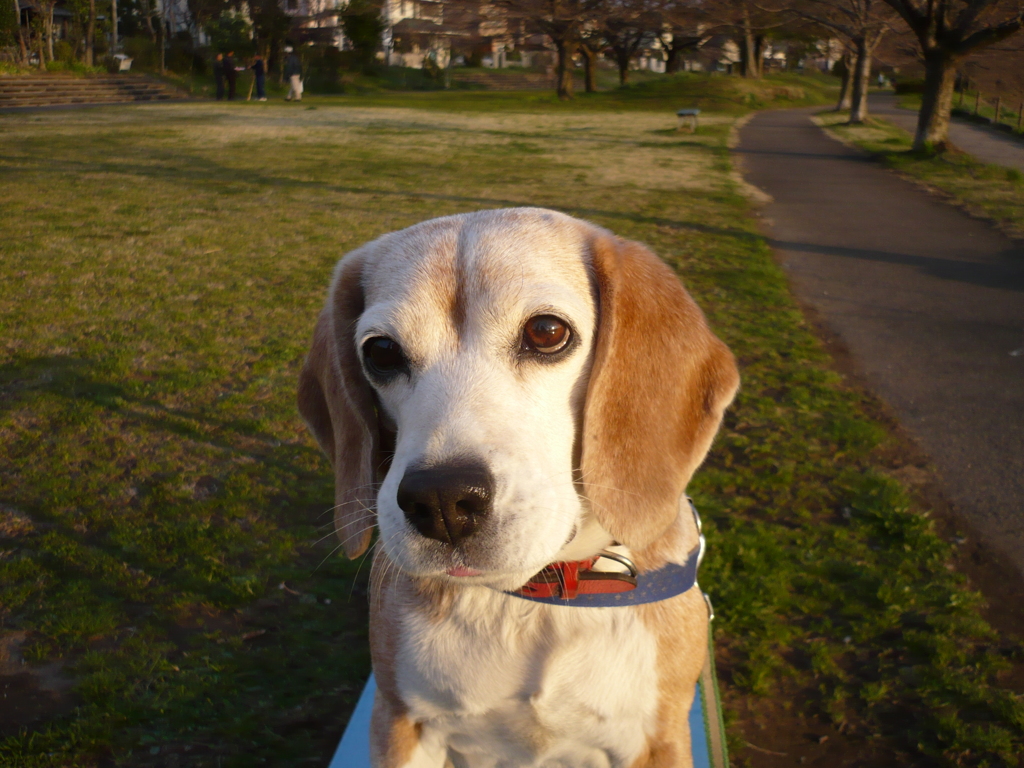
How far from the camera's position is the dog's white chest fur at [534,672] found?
8.02ft

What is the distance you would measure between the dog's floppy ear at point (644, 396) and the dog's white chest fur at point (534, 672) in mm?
338

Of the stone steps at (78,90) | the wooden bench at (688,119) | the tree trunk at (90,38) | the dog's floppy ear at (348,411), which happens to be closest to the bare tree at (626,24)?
the wooden bench at (688,119)

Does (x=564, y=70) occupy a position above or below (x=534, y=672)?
above

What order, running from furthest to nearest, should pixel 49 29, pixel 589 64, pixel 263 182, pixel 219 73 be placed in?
pixel 589 64 < pixel 49 29 < pixel 219 73 < pixel 263 182

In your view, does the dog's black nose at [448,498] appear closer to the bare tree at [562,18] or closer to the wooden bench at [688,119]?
the wooden bench at [688,119]

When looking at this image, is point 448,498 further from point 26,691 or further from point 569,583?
point 26,691

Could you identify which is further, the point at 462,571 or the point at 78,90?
the point at 78,90

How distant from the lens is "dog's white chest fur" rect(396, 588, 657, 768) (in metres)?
2.44

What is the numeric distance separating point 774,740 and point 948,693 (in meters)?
0.84

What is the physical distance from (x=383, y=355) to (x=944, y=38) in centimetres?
2214

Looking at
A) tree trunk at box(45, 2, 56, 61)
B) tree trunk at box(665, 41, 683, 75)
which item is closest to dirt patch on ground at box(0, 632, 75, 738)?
tree trunk at box(45, 2, 56, 61)

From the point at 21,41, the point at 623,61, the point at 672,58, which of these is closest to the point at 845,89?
the point at 623,61

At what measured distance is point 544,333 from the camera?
240cm

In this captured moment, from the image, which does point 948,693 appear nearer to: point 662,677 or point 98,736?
point 662,677
